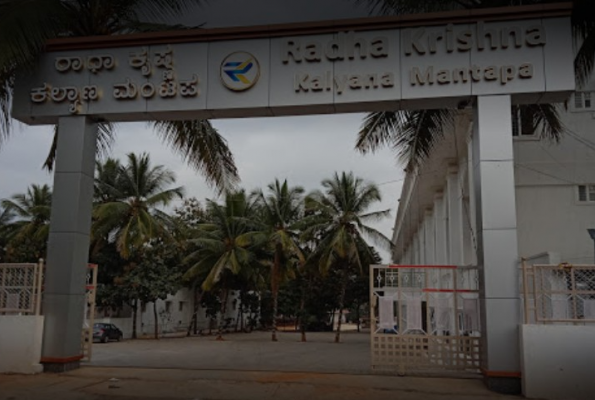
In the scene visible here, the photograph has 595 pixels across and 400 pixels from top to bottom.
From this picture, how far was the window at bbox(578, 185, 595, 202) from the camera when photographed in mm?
16344

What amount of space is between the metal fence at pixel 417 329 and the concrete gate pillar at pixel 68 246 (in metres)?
5.26

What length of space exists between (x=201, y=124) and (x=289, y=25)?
333cm

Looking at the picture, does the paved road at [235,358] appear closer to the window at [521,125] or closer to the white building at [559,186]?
the white building at [559,186]

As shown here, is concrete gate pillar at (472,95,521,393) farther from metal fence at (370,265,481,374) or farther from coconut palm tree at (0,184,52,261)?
coconut palm tree at (0,184,52,261)

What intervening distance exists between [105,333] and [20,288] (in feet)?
59.2

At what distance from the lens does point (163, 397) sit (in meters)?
7.86

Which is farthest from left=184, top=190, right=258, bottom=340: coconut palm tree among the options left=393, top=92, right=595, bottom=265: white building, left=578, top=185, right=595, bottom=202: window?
left=578, top=185, right=595, bottom=202: window

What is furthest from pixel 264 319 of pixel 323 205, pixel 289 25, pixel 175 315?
pixel 289 25

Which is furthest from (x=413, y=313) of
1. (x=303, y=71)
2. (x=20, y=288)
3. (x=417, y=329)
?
(x=20, y=288)

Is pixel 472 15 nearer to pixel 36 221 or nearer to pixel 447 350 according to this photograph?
pixel 447 350

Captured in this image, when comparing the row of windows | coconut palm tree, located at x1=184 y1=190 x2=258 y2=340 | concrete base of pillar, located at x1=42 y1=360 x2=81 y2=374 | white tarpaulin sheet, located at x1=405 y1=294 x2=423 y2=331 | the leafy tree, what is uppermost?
coconut palm tree, located at x1=184 y1=190 x2=258 y2=340

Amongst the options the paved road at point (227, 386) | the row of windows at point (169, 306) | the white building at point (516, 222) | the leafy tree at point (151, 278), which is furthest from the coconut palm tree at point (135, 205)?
the paved road at point (227, 386)

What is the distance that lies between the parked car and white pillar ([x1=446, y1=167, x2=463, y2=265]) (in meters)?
16.0

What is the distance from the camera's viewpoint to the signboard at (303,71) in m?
9.23
